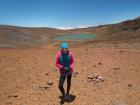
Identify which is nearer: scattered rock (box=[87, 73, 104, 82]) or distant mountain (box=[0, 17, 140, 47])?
scattered rock (box=[87, 73, 104, 82])

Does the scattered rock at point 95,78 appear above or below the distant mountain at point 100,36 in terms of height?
below

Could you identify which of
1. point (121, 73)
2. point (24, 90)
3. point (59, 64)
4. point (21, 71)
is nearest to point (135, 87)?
point (121, 73)

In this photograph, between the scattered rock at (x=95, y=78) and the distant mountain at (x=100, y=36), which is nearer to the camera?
the scattered rock at (x=95, y=78)

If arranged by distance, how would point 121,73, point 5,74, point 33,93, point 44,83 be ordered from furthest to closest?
point 5,74
point 121,73
point 44,83
point 33,93

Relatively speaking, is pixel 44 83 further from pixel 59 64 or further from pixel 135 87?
pixel 135 87

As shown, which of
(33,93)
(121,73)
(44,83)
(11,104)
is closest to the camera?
(11,104)

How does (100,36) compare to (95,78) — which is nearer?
(95,78)

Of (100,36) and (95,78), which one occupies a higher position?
(100,36)

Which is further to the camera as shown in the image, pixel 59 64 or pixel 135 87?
pixel 135 87

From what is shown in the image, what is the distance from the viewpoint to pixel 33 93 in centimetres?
841

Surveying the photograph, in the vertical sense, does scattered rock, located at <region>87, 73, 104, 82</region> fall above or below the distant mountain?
below

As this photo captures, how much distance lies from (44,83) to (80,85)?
1.38 metres

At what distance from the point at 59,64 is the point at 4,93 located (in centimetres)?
269

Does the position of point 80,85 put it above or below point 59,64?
below
